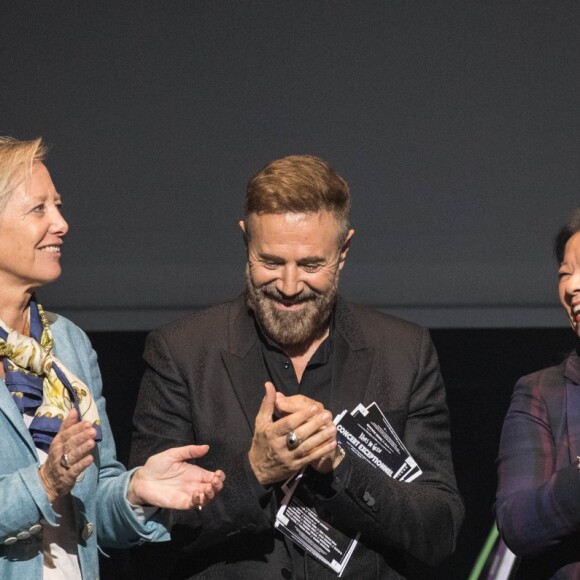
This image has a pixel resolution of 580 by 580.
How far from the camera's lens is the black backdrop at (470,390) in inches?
199

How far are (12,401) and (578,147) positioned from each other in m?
4.15

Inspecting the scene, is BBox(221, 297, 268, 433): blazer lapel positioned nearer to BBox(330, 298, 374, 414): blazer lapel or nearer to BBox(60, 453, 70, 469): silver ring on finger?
BBox(330, 298, 374, 414): blazer lapel

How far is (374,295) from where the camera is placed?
247 inches

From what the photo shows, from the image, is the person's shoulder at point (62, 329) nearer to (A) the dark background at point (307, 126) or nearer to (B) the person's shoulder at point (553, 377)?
(B) the person's shoulder at point (553, 377)

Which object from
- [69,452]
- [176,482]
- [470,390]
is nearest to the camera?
[69,452]

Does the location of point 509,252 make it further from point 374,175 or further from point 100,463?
point 100,463

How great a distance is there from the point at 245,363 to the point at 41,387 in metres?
0.56

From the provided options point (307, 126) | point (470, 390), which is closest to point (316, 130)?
point (307, 126)

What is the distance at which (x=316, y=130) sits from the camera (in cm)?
612

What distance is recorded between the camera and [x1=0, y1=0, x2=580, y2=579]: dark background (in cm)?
603

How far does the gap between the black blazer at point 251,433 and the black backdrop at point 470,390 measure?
1799mm

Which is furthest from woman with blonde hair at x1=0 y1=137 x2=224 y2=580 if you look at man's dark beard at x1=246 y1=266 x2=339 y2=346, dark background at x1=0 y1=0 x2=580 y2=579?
dark background at x1=0 y1=0 x2=580 y2=579

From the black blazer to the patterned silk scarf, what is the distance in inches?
8.7

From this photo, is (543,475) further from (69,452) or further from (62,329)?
(62,329)
